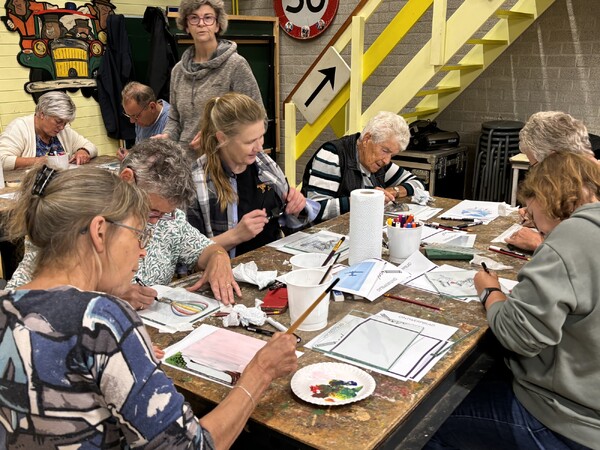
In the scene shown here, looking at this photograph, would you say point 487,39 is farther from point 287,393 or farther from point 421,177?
point 287,393

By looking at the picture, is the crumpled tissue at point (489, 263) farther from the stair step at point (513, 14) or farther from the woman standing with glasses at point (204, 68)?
the stair step at point (513, 14)

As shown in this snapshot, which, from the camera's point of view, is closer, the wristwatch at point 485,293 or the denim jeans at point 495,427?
the denim jeans at point 495,427

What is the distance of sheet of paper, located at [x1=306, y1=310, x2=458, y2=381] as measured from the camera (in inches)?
52.9

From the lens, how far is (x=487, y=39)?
447 centimetres

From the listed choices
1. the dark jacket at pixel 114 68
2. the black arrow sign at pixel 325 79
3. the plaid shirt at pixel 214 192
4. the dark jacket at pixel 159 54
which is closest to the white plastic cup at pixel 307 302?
the plaid shirt at pixel 214 192

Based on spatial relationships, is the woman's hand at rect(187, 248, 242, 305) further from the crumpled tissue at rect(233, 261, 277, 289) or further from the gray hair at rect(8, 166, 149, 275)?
the gray hair at rect(8, 166, 149, 275)

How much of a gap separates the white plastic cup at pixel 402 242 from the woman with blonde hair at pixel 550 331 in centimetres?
35

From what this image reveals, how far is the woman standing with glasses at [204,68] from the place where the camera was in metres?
3.35

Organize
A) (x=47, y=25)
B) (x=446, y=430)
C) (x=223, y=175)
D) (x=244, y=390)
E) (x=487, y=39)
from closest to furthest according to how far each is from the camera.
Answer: (x=244, y=390) < (x=446, y=430) < (x=223, y=175) < (x=487, y=39) < (x=47, y=25)

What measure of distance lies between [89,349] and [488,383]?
1.35 metres

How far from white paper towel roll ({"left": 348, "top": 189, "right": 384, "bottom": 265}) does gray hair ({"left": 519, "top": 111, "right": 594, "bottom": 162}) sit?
1134mm

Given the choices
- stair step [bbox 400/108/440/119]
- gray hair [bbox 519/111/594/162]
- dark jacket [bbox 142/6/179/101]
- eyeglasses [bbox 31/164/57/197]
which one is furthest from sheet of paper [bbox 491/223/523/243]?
dark jacket [bbox 142/6/179/101]

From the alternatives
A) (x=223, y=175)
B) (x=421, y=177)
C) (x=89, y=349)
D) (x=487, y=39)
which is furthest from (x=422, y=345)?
(x=487, y=39)

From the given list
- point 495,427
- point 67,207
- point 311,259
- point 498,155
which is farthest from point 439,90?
point 67,207
